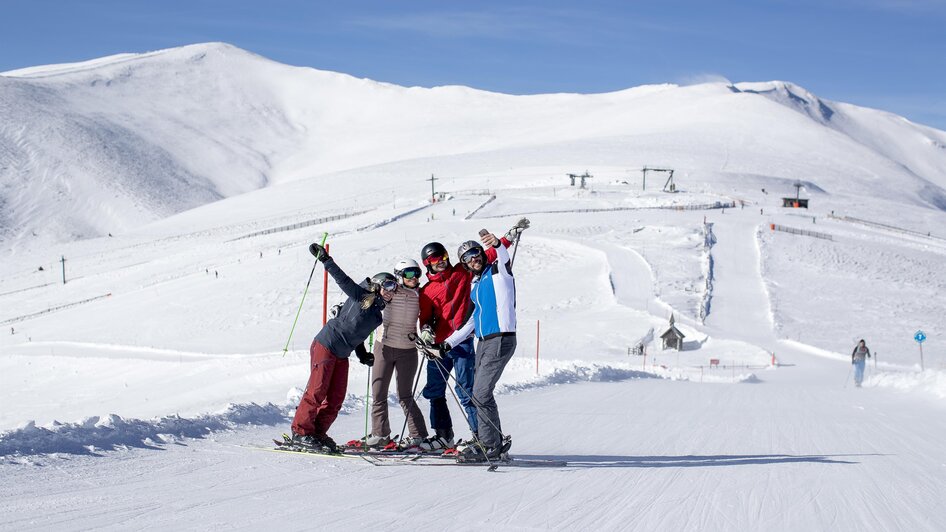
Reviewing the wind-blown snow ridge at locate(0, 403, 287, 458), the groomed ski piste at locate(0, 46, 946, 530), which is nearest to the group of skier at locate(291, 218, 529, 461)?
the groomed ski piste at locate(0, 46, 946, 530)

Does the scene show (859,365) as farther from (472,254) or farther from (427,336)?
(427,336)

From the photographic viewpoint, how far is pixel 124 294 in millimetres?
52375

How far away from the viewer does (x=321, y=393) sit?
810 centimetres

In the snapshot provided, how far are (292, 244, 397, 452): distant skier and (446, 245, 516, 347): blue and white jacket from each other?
73cm

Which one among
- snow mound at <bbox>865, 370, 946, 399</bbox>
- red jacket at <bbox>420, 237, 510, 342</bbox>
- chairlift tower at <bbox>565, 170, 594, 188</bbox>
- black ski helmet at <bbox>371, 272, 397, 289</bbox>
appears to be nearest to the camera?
black ski helmet at <bbox>371, 272, 397, 289</bbox>

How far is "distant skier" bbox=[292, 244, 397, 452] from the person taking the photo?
800 cm

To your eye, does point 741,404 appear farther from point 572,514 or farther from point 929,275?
point 929,275

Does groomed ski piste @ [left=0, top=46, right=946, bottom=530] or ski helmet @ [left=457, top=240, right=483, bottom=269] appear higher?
ski helmet @ [left=457, top=240, right=483, bottom=269]

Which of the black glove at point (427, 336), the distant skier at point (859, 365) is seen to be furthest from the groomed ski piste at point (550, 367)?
the black glove at point (427, 336)

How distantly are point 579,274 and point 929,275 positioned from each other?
71.3 ft

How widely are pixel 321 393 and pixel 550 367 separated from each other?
12183mm

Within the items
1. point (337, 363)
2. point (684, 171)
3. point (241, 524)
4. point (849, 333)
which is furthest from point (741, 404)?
point (684, 171)

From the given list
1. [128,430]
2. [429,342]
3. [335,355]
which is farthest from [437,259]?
[128,430]

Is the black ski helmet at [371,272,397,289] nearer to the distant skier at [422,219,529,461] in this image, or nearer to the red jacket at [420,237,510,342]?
→ the red jacket at [420,237,510,342]
